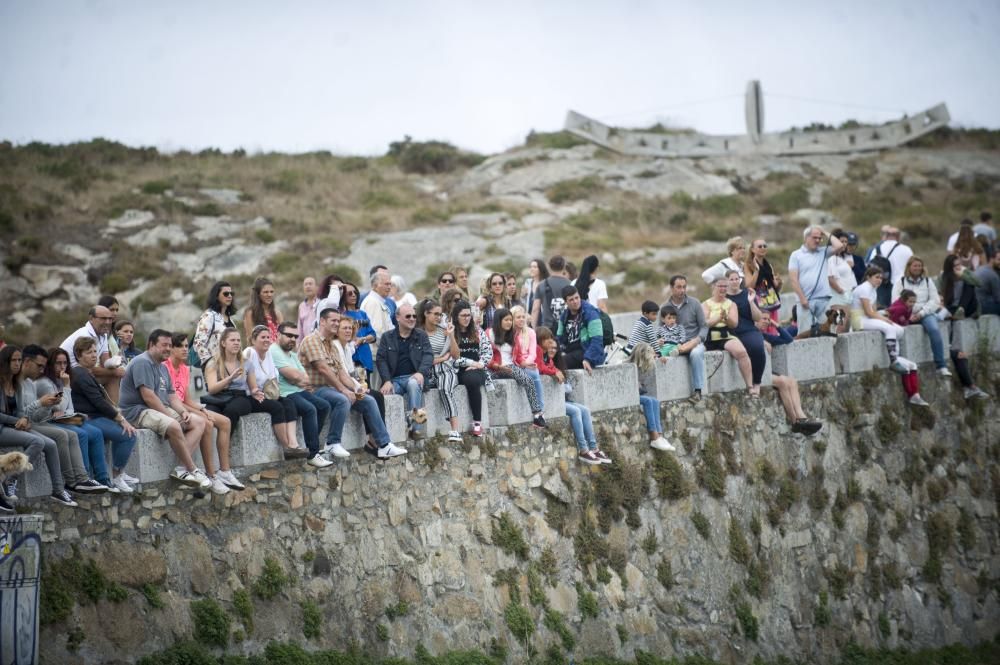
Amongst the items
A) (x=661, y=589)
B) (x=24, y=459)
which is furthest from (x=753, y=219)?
(x=24, y=459)

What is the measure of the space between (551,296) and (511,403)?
221 centimetres

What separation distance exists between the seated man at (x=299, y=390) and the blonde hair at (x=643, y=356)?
13.1 ft

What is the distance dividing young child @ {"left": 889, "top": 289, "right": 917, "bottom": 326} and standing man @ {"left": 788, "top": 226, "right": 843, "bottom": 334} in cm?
108

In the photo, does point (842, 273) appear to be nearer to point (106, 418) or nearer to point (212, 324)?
point (212, 324)

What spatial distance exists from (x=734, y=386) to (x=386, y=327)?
13.9ft

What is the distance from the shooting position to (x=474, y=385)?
1154cm

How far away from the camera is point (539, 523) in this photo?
11977 millimetres

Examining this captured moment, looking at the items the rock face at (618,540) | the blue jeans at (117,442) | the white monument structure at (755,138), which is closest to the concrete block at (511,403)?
the rock face at (618,540)

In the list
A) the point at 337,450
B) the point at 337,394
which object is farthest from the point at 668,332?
the point at 337,450

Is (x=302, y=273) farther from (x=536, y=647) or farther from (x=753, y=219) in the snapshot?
(x=536, y=647)

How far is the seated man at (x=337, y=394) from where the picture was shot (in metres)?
10.4

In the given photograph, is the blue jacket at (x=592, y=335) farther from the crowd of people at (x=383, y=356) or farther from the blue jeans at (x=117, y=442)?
the blue jeans at (x=117, y=442)

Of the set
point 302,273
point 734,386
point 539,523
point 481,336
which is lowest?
point 539,523

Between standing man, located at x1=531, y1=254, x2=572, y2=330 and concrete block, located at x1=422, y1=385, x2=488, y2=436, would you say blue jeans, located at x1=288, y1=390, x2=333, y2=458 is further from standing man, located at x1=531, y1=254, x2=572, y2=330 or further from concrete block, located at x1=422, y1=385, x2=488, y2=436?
standing man, located at x1=531, y1=254, x2=572, y2=330
